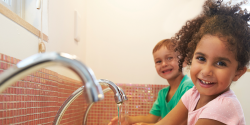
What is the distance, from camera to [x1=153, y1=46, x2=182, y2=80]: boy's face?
1.54 meters

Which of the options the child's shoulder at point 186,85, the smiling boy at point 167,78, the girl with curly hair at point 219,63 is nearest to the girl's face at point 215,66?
the girl with curly hair at point 219,63

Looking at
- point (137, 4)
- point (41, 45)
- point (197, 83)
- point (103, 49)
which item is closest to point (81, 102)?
point (41, 45)

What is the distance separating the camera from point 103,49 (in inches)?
75.0

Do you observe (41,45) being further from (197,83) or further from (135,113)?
(135,113)

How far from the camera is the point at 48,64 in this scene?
0.24 meters

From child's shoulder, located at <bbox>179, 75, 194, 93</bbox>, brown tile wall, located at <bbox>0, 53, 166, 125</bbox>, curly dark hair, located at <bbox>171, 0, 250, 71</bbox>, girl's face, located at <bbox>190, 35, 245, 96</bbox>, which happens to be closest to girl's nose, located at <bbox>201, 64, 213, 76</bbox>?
girl's face, located at <bbox>190, 35, 245, 96</bbox>

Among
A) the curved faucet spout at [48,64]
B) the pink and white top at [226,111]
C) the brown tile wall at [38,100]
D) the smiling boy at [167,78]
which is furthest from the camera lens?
the smiling boy at [167,78]

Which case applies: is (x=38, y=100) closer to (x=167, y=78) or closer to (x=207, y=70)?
(x=207, y=70)

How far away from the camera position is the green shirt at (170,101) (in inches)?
55.0

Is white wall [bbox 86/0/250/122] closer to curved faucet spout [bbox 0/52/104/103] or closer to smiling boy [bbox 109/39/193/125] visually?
smiling boy [bbox 109/39/193/125]

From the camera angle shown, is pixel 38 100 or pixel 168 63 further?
pixel 168 63

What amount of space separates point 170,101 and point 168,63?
0.27m

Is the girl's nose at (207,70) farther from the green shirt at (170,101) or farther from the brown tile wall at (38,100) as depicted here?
the green shirt at (170,101)

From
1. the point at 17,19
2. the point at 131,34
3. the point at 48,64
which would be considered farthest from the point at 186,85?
the point at 48,64
